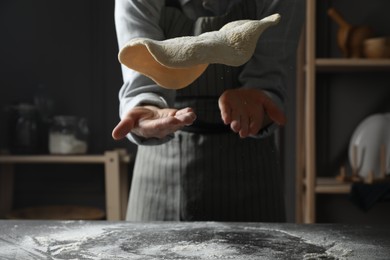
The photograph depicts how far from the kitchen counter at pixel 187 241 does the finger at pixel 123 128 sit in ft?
0.38

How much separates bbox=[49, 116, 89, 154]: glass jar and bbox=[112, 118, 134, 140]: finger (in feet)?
3.39

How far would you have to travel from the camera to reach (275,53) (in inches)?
33.0

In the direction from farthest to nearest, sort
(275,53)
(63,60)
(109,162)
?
(63,60) < (109,162) < (275,53)

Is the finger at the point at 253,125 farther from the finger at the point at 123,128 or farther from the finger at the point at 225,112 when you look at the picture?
the finger at the point at 123,128

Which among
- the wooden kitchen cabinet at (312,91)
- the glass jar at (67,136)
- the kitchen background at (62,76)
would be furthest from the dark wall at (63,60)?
the wooden kitchen cabinet at (312,91)

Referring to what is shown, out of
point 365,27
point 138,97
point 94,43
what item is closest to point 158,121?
point 138,97

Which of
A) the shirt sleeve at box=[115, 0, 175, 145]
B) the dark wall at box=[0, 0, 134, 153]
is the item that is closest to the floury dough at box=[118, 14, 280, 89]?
the shirt sleeve at box=[115, 0, 175, 145]

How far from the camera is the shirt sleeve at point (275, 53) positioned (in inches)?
32.3

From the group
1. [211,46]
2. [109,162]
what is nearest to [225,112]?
[211,46]

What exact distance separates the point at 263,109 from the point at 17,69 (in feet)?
4.35

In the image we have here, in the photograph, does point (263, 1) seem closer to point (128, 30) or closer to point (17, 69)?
point (128, 30)

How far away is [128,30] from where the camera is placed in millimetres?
791

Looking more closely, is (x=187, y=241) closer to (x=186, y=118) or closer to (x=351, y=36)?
(x=186, y=118)

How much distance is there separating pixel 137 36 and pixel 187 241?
28cm
